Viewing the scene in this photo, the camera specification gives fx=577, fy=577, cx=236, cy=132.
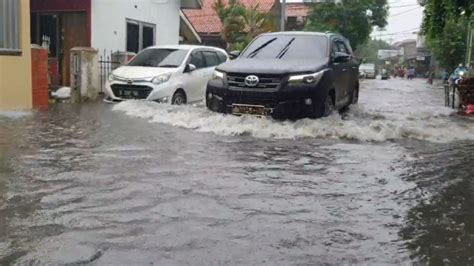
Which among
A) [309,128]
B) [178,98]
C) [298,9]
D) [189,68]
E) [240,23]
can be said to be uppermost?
[298,9]

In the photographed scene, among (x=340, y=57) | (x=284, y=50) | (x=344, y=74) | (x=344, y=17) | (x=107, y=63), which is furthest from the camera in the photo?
(x=344, y=17)

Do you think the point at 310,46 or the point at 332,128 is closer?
the point at 332,128

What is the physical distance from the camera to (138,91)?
1250 cm

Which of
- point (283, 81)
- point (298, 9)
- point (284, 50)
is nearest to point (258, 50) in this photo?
point (284, 50)

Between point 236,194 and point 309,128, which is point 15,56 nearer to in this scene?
point 309,128

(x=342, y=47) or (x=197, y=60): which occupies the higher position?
(x=342, y=47)

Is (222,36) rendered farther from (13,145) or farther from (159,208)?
(159,208)

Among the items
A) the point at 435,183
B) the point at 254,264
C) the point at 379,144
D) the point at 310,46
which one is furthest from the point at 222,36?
the point at 254,264

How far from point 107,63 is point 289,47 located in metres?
7.37

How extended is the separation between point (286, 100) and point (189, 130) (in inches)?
64.1

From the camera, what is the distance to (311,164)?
6.84 m

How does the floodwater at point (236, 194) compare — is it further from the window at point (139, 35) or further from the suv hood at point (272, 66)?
the window at point (139, 35)

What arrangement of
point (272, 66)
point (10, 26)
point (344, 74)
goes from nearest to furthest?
point (272, 66) < point (344, 74) < point (10, 26)

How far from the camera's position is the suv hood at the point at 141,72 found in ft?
41.0
